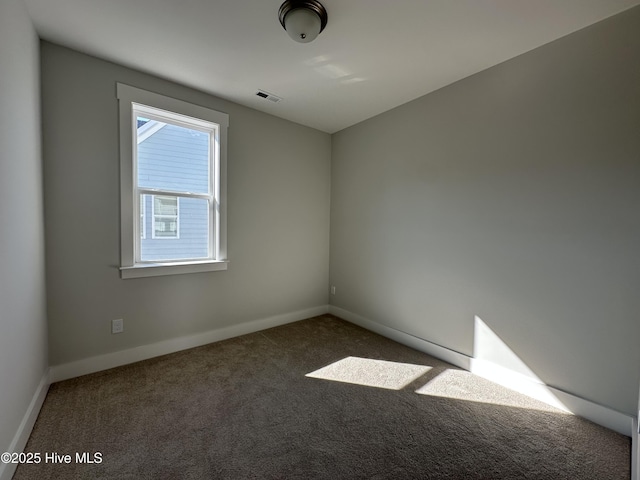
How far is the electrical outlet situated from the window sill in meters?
0.39

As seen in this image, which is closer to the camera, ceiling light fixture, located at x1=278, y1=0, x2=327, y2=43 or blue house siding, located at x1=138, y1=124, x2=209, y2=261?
ceiling light fixture, located at x1=278, y1=0, x2=327, y2=43

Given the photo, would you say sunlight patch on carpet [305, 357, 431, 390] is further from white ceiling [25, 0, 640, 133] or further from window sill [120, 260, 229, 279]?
white ceiling [25, 0, 640, 133]

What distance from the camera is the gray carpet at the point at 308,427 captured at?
1435 millimetres

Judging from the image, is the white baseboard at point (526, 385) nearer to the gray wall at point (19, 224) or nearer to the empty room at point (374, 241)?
the empty room at point (374, 241)

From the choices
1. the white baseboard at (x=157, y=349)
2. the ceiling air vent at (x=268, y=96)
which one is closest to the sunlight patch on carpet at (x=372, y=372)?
the white baseboard at (x=157, y=349)

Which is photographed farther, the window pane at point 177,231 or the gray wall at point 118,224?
the window pane at point 177,231

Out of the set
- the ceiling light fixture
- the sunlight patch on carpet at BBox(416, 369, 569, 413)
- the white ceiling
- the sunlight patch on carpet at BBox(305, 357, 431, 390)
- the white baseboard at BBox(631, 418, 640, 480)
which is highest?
the white ceiling

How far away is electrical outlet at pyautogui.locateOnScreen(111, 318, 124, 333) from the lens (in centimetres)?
237

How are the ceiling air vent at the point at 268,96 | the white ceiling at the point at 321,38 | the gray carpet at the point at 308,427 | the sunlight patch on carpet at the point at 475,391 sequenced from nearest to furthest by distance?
the gray carpet at the point at 308,427 < the white ceiling at the point at 321,38 < the sunlight patch on carpet at the point at 475,391 < the ceiling air vent at the point at 268,96

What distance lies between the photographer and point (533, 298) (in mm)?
2080

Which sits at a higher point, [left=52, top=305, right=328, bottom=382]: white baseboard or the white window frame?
the white window frame

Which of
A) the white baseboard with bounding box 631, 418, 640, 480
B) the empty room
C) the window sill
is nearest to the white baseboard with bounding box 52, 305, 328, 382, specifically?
the empty room

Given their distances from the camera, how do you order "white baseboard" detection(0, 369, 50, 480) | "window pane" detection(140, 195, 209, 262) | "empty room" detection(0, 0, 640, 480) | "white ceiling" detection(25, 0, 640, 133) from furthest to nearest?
"window pane" detection(140, 195, 209, 262) < "white ceiling" detection(25, 0, 640, 133) < "empty room" detection(0, 0, 640, 480) < "white baseboard" detection(0, 369, 50, 480)

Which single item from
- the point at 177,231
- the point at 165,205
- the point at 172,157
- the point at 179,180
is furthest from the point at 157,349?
the point at 172,157
